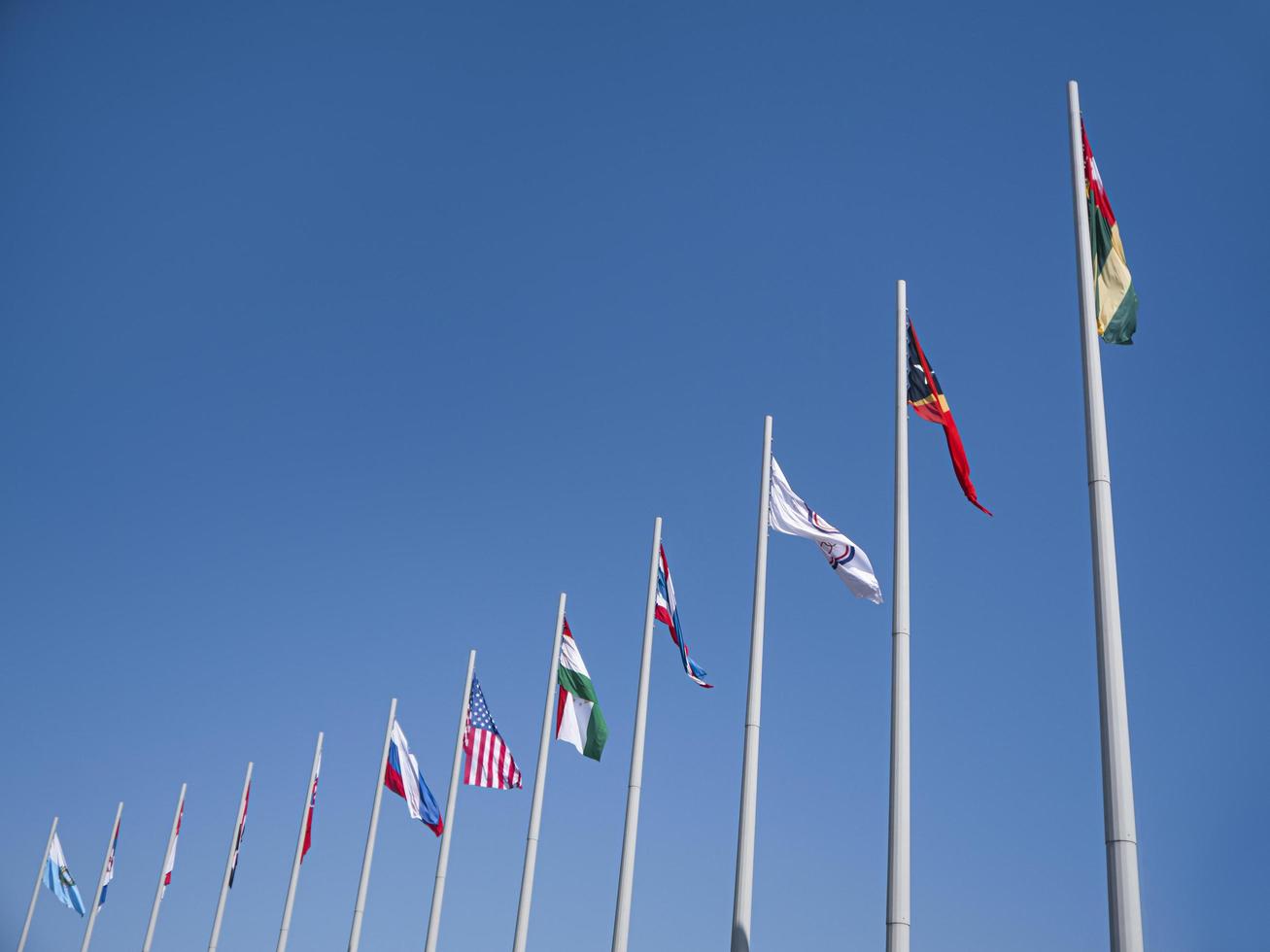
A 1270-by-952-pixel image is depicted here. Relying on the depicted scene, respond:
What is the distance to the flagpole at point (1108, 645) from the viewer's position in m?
9.91

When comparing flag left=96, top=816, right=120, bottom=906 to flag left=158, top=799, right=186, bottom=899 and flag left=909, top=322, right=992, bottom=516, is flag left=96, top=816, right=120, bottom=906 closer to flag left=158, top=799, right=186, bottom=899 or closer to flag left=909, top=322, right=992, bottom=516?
flag left=158, top=799, right=186, bottom=899

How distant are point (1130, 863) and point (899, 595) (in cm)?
638

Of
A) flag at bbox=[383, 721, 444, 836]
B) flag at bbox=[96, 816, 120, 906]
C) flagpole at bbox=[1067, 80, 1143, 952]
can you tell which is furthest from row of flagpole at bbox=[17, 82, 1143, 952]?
flag at bbox=[96, 816, 120, 906]

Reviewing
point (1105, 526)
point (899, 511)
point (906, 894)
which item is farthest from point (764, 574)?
point (1105, 526)

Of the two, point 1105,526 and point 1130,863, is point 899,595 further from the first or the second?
point 1130,863

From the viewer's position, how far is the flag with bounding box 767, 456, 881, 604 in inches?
777

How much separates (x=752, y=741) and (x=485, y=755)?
12274 millimetres

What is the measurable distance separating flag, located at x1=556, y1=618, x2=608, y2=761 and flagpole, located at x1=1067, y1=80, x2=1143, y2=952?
16.4 m

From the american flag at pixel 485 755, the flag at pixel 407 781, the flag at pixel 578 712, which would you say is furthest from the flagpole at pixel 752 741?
the flag at pixel 407 781

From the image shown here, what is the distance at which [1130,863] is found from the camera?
9969mm

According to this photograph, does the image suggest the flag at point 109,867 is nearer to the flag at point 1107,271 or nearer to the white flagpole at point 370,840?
the white flagpole at point 370,840

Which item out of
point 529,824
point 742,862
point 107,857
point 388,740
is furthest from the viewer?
point 107,857

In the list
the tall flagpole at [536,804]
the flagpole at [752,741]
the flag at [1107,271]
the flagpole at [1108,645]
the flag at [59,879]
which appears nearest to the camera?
the flagpole at [1108,645]

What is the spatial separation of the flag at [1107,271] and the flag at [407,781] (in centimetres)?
2596
